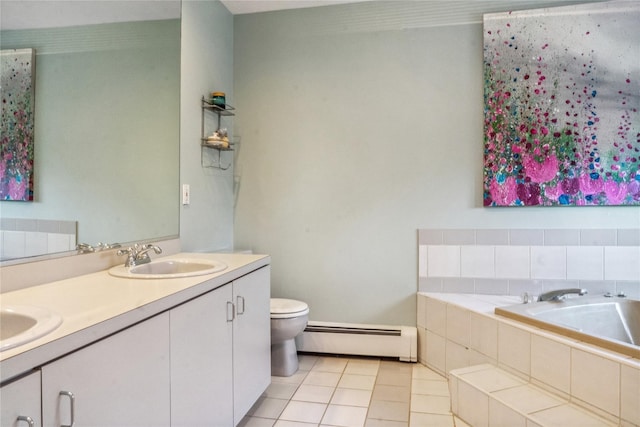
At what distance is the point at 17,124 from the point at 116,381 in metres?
0.94

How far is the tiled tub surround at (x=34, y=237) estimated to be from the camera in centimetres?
122

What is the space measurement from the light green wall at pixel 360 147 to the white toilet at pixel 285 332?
384mm

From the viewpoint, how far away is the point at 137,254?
170 cm

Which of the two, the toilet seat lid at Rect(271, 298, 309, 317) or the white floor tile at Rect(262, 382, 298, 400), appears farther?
the toilet seat lid at Rect(271, 298, 309, 317)

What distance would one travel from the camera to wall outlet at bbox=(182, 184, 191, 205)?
2.22 m

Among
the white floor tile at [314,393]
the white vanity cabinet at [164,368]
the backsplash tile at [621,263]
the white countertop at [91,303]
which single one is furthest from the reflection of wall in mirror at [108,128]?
the backsplash tile at [621,263]

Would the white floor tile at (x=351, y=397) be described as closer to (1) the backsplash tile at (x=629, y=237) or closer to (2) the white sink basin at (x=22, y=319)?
(2) the white sink basin at (x=22, y=319)

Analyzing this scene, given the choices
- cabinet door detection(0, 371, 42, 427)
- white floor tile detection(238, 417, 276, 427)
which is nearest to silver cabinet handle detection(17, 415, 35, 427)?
cabinet door detection(0, 371, 42, 427)

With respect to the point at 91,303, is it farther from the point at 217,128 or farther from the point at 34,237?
the point at 217,128

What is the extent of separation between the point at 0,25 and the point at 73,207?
67 centimetres

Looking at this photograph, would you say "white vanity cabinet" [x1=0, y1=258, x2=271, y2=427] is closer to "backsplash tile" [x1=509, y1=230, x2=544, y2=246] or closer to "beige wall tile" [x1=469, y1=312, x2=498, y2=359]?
"beige wall tile" [x1=469, y1=312, x2=498, y2=359]

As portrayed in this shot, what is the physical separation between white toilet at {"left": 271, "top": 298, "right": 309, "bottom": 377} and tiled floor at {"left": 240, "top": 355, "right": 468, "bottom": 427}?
0.21 ft

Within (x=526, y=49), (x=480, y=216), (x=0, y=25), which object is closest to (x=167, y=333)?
(x=0, y=25)

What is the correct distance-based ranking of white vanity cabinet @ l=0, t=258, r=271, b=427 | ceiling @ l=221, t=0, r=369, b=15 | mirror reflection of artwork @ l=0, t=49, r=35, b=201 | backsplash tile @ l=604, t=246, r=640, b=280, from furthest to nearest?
ceiling @ l=221, t=0, r=369, b=15
backsplash tile @ l=604, t=246, r=640, b=280
mirror reflection of artwork @ l=0, t=49, r=35, b=201
white vanity cabinet @ l=0, t=258, r=271, b=427
